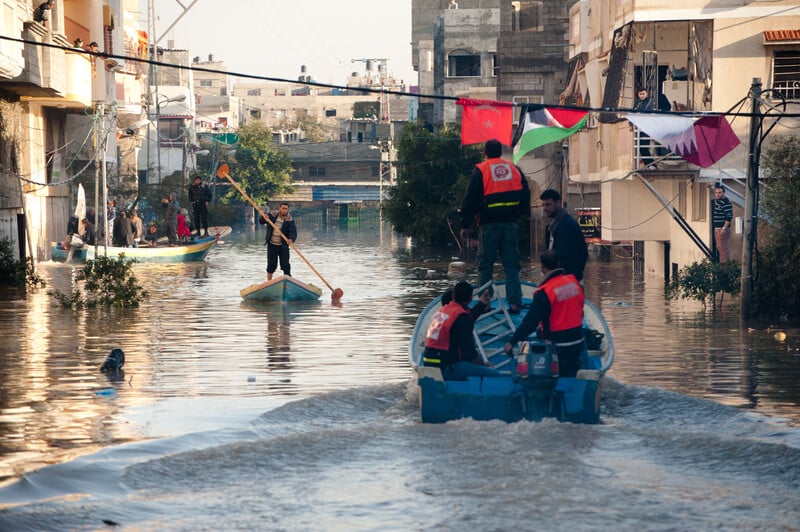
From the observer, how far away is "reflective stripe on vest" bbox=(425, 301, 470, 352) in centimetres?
1314

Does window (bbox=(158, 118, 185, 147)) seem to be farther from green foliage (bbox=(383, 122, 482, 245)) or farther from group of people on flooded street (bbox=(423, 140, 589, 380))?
group of people on flooded street (bbox=(423, 140, 589, 380))

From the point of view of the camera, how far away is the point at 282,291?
27.0 m

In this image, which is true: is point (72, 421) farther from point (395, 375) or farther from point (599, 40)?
point (599, 40)

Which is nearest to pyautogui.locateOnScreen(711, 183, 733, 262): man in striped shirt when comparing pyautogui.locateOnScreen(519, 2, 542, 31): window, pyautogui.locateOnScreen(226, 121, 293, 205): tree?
pyautogui.locateOnScreen(519, 2, 542, 31): window

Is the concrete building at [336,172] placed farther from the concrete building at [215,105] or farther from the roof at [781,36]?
the roof at [781,36]

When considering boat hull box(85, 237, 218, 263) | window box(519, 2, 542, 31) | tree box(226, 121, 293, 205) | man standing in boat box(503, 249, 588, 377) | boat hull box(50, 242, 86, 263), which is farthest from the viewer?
tree box(226, 121, 293, 205)

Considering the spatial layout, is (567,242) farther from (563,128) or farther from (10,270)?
(10,270)

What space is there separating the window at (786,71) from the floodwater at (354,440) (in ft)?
27.2

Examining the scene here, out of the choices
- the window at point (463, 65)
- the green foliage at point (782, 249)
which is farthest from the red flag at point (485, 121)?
the window at point (463, 65)

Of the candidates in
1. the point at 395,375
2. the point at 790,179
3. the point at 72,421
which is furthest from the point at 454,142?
the point at 72,421

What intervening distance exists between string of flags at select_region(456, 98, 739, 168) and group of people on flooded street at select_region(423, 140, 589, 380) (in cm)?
372

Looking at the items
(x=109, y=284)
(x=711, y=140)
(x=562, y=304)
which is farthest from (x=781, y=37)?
(x=562, y=304)

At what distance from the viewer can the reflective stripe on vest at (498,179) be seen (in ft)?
48.4

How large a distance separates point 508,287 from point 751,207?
778 cm
